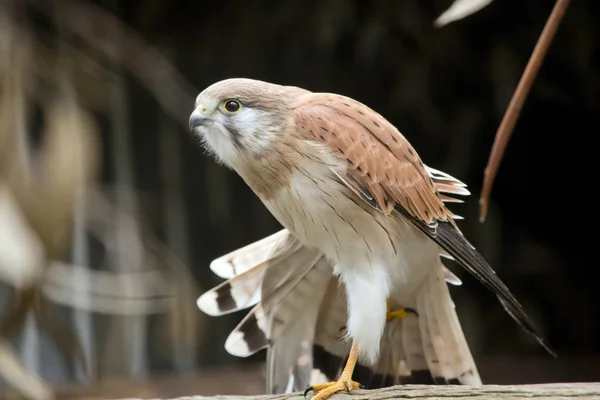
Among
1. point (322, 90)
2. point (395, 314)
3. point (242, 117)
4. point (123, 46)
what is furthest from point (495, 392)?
point (123, 46)

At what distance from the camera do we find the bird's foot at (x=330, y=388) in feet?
5.42

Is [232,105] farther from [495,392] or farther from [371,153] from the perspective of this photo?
[495,392]

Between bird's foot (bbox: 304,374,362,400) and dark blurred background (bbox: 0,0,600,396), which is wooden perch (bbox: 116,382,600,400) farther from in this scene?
dark blurred background (bbox: 0,0,600,396)

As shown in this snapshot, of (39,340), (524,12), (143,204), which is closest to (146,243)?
(143,204)

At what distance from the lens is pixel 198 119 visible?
65.5 inches

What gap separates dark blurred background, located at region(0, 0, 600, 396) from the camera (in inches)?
Answer: 144

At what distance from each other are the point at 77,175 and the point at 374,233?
1809 millimetres

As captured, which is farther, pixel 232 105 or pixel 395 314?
pixel 395 314

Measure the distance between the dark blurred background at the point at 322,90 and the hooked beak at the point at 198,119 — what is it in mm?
1993

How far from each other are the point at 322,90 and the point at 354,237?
2.12 m

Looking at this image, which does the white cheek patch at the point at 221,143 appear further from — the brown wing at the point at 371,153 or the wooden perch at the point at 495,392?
the wooden perch at the point at 495,392

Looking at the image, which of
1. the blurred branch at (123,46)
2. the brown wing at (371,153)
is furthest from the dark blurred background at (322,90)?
the brown wing at (371,153)

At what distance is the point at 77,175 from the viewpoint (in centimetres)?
322

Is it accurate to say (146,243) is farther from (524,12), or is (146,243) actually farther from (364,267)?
(364,267)
